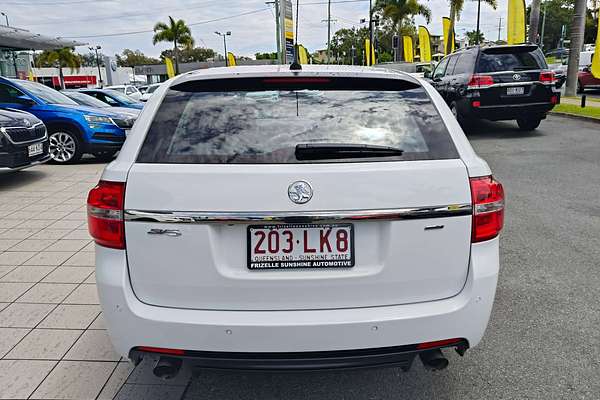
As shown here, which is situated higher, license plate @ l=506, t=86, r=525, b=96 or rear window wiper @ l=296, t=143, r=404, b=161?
rear window wiper @ l=296, t=143, r=404, b=161

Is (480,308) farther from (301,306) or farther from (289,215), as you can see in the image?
(289,215)

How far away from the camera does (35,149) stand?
25.4ft

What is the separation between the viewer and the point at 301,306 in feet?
6.92

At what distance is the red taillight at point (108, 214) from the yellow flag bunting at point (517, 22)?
2116cm

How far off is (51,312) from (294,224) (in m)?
2.45

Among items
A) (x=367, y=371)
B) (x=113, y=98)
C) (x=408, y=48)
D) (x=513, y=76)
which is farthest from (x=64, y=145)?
(x=408, y=48)

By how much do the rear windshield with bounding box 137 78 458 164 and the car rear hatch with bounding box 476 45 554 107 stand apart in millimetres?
9310

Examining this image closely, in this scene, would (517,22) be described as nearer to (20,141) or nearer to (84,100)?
(84,100)

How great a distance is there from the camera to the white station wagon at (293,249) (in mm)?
2062

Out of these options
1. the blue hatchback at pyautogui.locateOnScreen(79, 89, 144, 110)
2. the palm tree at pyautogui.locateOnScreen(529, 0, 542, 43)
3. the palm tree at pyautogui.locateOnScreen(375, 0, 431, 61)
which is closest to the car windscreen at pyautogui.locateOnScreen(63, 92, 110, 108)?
the blue hatchback at pyautogui.locateOnScreen(79, 89, 144, 110)

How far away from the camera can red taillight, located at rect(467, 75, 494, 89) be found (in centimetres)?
1091

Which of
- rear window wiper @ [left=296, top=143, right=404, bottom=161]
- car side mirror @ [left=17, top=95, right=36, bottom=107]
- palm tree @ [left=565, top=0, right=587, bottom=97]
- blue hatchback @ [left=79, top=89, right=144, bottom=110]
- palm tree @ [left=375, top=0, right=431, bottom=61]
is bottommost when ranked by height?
blue hatchback @ [left=79, top=89, right=144, bottom=110]

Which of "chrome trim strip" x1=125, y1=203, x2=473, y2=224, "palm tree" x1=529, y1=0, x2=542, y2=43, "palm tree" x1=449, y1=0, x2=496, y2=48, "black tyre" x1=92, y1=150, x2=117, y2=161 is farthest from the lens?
"palm tree" x1=449, y1=0, x2=496, y2=48

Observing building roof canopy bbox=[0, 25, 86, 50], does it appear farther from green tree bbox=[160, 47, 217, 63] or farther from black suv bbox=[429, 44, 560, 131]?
green tree bbox=[160, 47, 217, 63]
